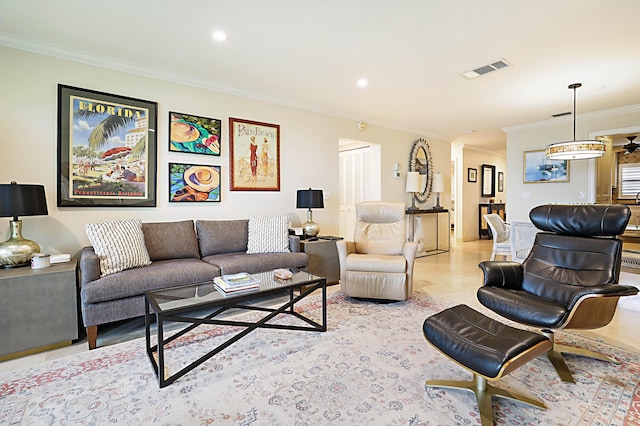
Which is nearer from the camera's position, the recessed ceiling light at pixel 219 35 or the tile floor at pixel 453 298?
the tile floor at pixel 453 298

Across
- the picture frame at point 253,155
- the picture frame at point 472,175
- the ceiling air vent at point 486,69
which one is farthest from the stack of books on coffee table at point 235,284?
the picture frame at point 472,175

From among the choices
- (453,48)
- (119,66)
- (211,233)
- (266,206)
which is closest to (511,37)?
(453,48)

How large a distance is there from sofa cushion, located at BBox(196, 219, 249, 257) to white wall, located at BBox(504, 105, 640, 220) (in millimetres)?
5314

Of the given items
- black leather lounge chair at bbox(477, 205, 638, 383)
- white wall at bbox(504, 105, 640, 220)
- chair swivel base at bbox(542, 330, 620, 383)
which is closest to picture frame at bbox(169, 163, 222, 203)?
black leather lounge chair at bbox(477, 205, 638, 383)

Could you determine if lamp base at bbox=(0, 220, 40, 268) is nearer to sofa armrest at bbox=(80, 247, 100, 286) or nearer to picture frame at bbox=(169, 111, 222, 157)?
sofa armrest at bbox=(80, 247, 100, 286)

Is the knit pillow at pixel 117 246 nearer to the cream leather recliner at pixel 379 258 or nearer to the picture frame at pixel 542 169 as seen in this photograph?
the cream leather recliner at pixel 379 258

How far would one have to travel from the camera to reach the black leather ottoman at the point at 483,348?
145 centimetres

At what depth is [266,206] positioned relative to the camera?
4203mm

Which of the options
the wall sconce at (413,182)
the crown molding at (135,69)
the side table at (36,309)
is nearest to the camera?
the side table at (36,309)

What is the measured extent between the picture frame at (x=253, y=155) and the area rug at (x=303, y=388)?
2097 mm

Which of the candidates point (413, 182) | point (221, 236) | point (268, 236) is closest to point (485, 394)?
point (268, 236)

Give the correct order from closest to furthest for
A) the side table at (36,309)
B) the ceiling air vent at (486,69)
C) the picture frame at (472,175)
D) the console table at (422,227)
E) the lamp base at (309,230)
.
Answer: the side table at (36,309)
the ceiling air vent at (486,69)
the lamp base at (309,230)
the console table at (422,227)
the picture frame at (472,175)

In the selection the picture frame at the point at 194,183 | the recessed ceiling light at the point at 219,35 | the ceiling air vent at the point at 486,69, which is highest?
the ceiling air vent at the point at 486,69

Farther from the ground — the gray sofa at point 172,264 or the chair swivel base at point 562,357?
the gray sofa at point 172,264
